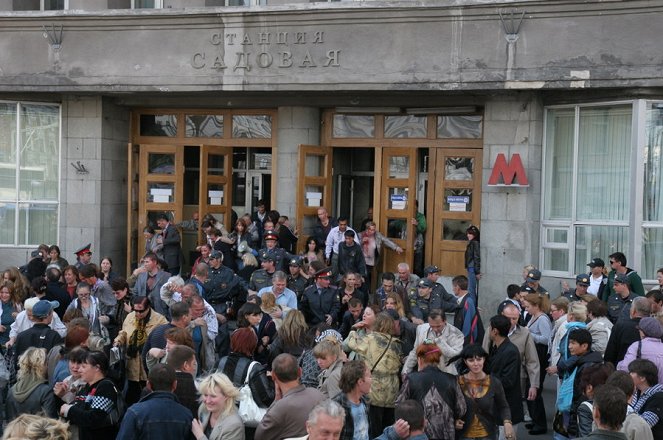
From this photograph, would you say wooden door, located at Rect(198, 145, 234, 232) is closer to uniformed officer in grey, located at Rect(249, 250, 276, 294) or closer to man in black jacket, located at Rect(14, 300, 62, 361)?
uniformed officer in grey, located at Rect(249, 250, 276, 294)

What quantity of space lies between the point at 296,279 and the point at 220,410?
8.08 meters

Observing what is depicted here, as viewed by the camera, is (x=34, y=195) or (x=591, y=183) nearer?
(x=591, y=183)

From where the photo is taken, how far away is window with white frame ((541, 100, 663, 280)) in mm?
16219

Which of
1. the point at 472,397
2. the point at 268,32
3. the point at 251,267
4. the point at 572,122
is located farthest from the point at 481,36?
the point at 472,397

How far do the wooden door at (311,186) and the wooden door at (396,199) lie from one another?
1.17 meters

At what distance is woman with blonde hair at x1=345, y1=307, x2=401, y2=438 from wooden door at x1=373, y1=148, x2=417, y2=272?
8.98 meters

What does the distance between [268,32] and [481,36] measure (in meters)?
4.06

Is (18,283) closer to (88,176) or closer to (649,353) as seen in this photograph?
(88,176)

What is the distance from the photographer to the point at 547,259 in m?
17.5

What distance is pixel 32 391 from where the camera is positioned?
8.87 metres

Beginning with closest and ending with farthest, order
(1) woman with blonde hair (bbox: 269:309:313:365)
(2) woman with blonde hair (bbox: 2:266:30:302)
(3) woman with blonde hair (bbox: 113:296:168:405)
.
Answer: (1) woman with blonde hair (bbox: 269:309:313:365) < (3) woman with blonde hair (bbox: 113:296:168:405) < (2) woman with blonde hair (bbox: 2:266:30:302)

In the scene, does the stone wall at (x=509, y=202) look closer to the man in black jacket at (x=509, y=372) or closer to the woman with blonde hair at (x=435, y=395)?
the man in black jacket at (x=509, y=372)

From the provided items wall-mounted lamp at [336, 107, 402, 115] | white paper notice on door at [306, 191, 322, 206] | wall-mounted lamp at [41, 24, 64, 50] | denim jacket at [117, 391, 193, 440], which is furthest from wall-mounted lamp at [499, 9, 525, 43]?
denim jacket at [117, 391, 193, 440]

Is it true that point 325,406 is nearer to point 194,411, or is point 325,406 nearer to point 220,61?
point 194,411
